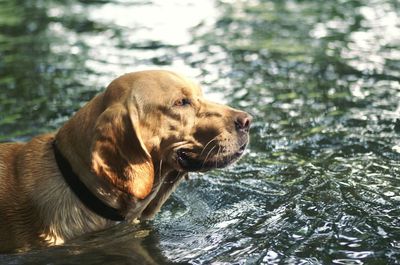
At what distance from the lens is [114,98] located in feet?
20.3

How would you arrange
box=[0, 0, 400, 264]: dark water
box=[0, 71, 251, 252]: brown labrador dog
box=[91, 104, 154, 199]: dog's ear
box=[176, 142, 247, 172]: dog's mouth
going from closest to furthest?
box=[91, 104, 154, 199]: dog's ear
box=[0, 71, 251, 252]: brown labrador dog
box=[176, 142, 247, 172]: dog's mouth
box=[0, 0, 400, 264]: dark water

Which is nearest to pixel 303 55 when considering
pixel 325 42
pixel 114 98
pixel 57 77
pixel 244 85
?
pixel 325 42

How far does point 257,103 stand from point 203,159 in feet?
13.6

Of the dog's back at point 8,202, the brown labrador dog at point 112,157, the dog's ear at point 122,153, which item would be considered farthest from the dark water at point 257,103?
the dog's ear at point 122,153

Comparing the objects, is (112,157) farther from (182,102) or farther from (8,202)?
(8,202)

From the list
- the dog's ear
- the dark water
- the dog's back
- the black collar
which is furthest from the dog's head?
the dog's back

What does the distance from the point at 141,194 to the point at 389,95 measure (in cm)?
539

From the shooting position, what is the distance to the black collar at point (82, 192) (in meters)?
6.12

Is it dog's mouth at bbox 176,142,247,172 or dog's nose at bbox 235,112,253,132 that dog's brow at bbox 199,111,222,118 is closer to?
dog's nose at bbox 235,112,253,132

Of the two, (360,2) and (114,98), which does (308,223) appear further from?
(360,2)

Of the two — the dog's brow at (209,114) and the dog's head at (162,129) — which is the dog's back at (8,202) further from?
the dog's brow at (209,114)

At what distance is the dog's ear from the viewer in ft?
19.5

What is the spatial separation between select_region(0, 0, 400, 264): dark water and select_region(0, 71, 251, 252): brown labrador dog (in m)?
0.28

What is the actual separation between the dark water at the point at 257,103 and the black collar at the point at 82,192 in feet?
1.03
